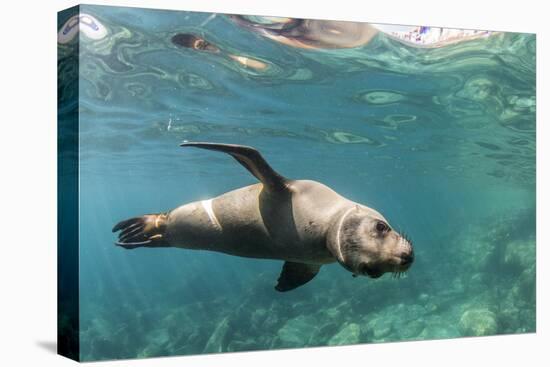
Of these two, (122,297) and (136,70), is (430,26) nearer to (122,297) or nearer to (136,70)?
(136,70)

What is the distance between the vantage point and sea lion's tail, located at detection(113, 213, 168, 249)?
9500mm

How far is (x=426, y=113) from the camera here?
37.1ft

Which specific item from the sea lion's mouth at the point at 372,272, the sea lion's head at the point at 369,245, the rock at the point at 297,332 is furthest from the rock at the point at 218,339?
the sea lion's mouth at the point at 372,272

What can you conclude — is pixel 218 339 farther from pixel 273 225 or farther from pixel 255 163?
pixel 255 163

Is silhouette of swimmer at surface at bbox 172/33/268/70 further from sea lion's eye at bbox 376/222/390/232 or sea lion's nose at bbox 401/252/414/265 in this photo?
sea lion's nose at bbox 401/252/414/265

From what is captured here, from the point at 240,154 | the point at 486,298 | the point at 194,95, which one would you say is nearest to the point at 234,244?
the point at 240,154

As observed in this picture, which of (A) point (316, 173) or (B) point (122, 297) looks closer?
(B) point (122, 297)

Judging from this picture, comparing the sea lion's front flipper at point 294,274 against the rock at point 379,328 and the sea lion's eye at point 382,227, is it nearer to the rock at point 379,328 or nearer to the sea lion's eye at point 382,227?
the rock at point 379,328

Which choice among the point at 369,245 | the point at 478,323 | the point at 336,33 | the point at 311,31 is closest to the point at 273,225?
the point at 369,245

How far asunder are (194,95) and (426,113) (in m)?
3.47

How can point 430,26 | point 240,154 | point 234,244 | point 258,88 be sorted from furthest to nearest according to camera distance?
point 430,26
point 258,88
point 234,244
point 240,154

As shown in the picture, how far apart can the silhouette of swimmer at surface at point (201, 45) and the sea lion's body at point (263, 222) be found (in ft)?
5.84

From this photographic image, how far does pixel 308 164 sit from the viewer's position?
11172mm

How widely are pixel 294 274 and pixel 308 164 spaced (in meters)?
1.81
